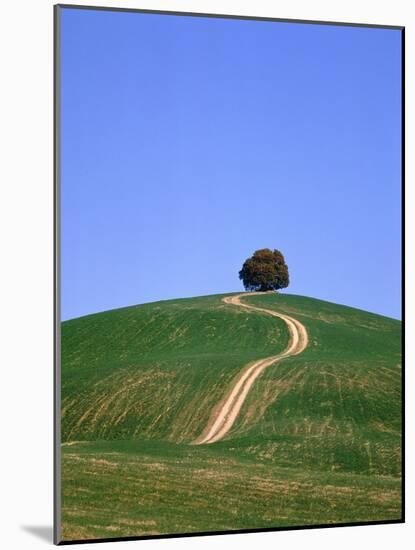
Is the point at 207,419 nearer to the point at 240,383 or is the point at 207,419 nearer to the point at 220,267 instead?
the point at 240,383

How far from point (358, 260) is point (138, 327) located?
2942 millimetres

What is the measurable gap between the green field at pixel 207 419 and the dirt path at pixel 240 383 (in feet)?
0.34

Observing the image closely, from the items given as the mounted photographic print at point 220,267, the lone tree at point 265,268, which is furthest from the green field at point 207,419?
the lone tree at point 265,268

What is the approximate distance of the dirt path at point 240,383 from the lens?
15.3 meters

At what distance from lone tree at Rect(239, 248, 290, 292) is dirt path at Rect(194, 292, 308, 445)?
488mm

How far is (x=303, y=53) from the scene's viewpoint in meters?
15.4

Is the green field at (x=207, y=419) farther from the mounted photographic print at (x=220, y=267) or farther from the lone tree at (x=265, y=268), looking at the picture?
the lone tree at (x=265, y=268)

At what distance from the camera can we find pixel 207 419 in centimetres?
1532

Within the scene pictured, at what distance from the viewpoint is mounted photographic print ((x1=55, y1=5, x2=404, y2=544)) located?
14.1 meters

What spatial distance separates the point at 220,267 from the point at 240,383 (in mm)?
1654

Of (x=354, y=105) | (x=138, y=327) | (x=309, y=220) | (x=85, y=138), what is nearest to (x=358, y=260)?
(x=309, y=220)

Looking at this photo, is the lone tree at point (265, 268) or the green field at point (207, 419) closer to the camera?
the green field at point (207, 419)

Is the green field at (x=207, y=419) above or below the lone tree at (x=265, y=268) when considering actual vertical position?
below

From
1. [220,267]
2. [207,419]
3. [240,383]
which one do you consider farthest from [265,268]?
[207,419]
